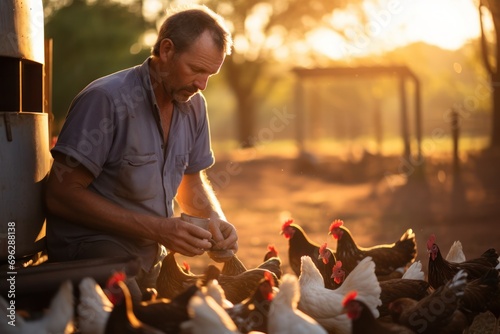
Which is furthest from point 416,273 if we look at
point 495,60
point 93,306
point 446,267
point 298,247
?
Result: point 495,60

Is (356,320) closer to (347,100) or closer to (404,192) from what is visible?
(404,192)

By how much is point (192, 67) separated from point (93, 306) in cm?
149

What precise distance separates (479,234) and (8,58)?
286 inches

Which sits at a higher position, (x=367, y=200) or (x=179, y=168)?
(x=179, y=168)

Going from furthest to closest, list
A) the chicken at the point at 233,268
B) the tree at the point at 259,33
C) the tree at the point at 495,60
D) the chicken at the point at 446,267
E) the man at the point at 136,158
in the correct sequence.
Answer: the tree at the point at 259,33
the tree at the point at 495,60
the chicken at the point at 233,268
the chicken at the point at 446,267
the man at the point at 136,158

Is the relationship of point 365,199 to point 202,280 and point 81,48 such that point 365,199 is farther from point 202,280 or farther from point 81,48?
point 81,48

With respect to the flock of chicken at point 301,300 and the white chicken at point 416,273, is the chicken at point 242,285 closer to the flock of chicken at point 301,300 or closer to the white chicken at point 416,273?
the flock of chicken at point 301,300

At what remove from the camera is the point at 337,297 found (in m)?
5.07

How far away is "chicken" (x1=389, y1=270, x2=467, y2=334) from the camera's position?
4.57 m

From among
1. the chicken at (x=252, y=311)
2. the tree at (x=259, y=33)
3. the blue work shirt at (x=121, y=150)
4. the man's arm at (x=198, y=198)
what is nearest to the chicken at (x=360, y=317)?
the chicken at (x=252, y=311)

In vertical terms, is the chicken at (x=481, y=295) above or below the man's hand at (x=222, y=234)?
below

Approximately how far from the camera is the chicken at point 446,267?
554 centimetres

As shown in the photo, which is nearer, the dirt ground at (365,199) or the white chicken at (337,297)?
the white chicken at (337,297)

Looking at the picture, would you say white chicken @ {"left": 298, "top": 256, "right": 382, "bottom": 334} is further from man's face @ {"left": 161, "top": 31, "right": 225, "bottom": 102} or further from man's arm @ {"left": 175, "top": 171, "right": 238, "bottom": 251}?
man's face @ {"left": 161, "top": 31, "right": 225, "bottom": 102}
